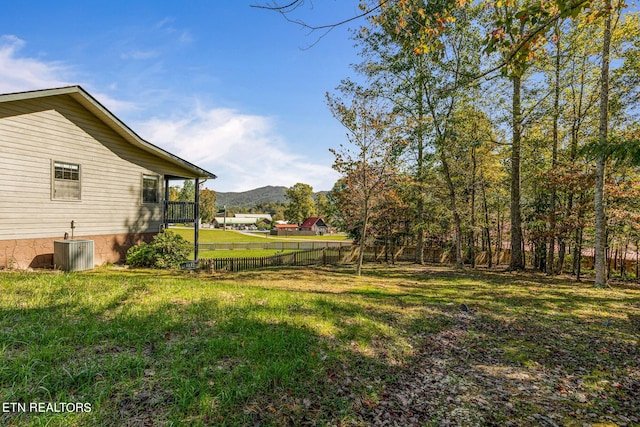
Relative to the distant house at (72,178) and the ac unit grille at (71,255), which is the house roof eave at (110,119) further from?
the ac unit grille at (71,255)

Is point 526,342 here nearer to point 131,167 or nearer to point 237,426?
point 237,426

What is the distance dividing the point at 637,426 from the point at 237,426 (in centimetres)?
400

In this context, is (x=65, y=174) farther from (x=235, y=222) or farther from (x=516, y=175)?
(x=235, y=222)

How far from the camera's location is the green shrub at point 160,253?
12.1 metres

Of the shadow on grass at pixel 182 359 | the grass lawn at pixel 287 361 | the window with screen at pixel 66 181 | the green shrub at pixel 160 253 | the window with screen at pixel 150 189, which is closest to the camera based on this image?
the shadow on grass at pixel 182 359

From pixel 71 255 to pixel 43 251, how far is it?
88 centimetres

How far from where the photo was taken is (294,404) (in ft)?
9.52

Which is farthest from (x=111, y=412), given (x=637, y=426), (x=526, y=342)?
(x=526, y=342)

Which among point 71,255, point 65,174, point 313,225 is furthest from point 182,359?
point 313,225

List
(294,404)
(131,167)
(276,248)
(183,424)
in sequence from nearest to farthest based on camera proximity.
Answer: (183,424)
(294,404)
(131,167)
(276,248)

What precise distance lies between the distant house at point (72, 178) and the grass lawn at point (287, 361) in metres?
5.20

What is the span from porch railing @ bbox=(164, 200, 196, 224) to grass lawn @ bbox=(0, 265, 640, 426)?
8734 millimetres

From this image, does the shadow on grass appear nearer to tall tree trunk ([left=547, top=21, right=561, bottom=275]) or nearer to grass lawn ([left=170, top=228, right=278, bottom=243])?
tall tree trunk ([left=547, top=21, right=561, bottom=275])

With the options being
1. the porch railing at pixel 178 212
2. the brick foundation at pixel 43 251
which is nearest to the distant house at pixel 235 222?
the porch railing at pixel 178 212
